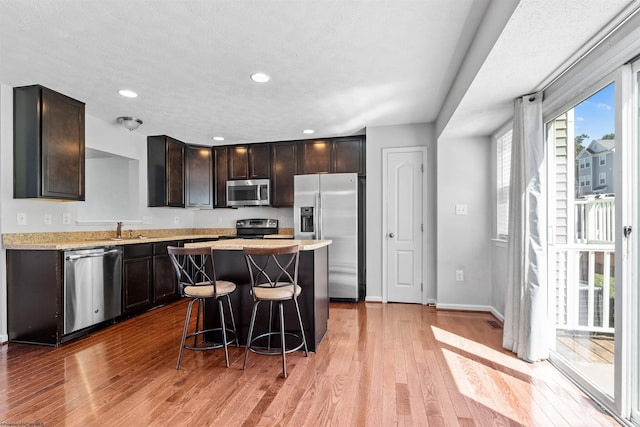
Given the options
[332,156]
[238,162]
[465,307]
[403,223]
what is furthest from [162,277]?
[465,307]

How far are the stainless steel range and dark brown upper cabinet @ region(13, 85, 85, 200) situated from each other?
2.71 metres

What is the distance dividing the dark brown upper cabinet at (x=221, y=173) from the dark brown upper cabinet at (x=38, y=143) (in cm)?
241

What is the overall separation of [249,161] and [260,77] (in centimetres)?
257

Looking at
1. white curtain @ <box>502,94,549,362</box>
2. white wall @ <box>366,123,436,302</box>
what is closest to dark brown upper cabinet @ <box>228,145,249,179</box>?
white wall @ <box>366,123,436,302</box>

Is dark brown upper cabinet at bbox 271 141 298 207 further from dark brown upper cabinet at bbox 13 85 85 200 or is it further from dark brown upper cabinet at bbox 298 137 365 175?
dark brown upper cabinet at bbox 13 85 85 200

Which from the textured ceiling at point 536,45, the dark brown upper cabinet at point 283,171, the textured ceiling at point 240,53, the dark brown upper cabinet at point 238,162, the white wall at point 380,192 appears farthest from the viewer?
the dark brown upper cabinet at point 238,162

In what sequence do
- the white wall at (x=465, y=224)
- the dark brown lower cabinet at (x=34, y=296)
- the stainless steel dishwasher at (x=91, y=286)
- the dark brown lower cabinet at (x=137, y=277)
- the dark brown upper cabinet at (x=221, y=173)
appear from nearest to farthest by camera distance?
1. the dark brown lower cabinet at (x=34, y=296)
2. the stainless steel dishwasher at (x=91, y=286)
3. the dark brown lower cabinet at (x=137, y=277)
4. the white wall at (x=465, y=224)
5. the dark brown upper cabinet at (x=221, y=173)

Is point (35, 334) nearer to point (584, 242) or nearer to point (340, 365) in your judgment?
point (340, 365)

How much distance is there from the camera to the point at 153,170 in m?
4.91

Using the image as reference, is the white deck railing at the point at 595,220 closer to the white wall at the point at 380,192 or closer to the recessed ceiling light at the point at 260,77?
the white wall at the point at 380,192

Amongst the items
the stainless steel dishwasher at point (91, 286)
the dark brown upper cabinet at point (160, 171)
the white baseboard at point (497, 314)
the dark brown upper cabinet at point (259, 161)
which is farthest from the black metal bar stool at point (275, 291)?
the dark brown upper cabinet at point (160, 171)

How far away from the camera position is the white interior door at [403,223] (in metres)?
4.42

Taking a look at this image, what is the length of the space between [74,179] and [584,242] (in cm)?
459

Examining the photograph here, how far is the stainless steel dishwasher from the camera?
3074 mm
